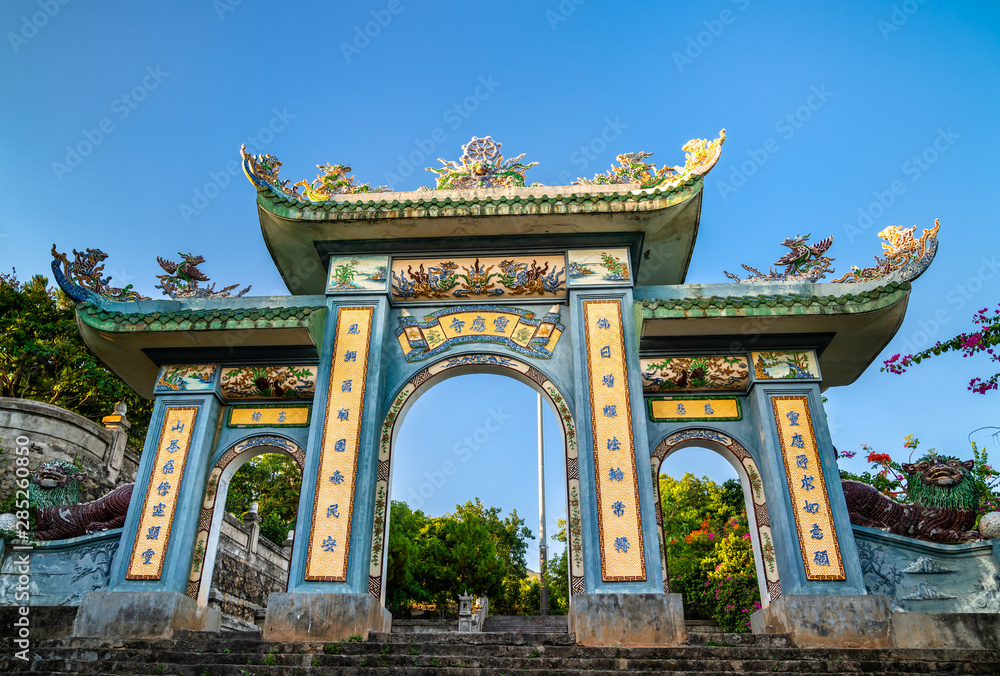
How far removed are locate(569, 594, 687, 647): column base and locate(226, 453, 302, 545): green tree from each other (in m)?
15.5

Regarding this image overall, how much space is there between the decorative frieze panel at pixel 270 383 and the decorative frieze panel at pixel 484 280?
5.17 feet

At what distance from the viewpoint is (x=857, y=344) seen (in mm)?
8836

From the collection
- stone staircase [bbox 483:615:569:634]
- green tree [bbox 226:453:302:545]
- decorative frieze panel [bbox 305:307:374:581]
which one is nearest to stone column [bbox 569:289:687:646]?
decorative frieze panel [bbox 305:307:374:581]

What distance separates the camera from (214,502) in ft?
27.4

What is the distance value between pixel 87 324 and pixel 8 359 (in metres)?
12.1

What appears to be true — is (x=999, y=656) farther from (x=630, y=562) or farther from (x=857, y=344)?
(x=857, y=344)

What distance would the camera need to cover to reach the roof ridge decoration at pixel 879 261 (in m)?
8.20

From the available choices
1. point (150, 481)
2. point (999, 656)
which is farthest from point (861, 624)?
point (150, 481)

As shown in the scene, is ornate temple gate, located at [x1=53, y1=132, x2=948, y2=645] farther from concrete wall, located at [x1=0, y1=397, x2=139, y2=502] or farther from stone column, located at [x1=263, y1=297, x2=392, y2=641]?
concrete wall, located at [x1=0, y1=397, x2=139, y2=502]

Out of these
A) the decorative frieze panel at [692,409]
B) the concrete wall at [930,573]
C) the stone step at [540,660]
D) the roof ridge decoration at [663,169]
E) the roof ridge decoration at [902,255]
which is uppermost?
the roof ridge decoration at [663,169]

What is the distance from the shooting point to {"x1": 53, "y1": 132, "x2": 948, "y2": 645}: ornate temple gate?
7273 mm

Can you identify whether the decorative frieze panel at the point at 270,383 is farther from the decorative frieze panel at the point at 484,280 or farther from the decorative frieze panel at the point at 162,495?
the decorative frieze panel at the point at 484,280

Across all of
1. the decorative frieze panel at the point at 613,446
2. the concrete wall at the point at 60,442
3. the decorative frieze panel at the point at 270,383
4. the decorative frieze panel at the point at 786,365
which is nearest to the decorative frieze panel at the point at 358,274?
the decorative frieze panel at the point at 270,383

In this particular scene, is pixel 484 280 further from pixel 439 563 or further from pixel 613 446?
pixel 439 563
